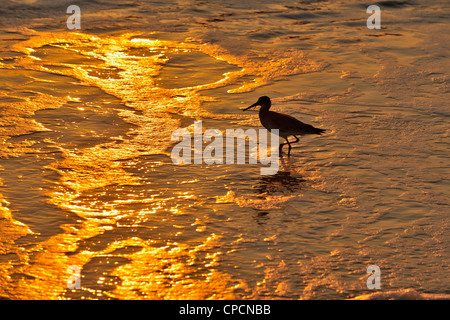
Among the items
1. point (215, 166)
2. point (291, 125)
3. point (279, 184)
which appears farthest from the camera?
point (291, 125)

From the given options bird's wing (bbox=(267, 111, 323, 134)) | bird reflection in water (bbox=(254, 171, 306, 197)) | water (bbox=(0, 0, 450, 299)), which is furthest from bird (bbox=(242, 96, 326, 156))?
bird reflection in water (bbox=(254, 171, 306, 197))

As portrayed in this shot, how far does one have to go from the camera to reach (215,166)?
321 inches

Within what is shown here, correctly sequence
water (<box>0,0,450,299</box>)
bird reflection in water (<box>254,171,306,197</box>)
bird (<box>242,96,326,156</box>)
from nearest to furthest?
water (<box>0,0,450,299</box>)
bird reflection in water (<box>254,171,306,197</box>)
bird (<box>242,96,326,156</box>)

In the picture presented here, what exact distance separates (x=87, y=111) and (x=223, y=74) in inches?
115

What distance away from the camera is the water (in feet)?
19.0

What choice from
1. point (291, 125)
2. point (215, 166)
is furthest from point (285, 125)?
point (215, 166)

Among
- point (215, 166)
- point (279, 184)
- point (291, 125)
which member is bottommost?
point (279, 184)

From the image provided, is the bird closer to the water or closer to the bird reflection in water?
the water

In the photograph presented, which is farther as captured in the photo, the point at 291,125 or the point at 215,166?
the point at 291,125

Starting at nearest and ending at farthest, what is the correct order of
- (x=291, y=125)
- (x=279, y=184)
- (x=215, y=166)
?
(x=279, y=184), (x=215, y=166), (x=291, y=125)

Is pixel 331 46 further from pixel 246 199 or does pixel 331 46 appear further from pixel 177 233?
pixel 177 233

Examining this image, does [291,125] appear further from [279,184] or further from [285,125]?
[279,184]

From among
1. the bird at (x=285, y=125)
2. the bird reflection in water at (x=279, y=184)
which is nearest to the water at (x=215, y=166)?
the bird reflection in water at (x=279, y=184)

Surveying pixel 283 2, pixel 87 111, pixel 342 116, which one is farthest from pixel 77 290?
pixel 283 2
